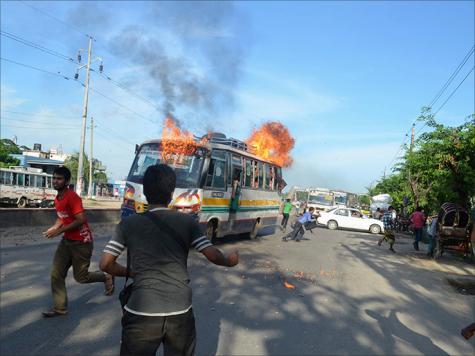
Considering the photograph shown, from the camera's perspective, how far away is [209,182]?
459 inches

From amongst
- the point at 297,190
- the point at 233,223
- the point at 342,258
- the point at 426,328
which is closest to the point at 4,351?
the point at 426,328

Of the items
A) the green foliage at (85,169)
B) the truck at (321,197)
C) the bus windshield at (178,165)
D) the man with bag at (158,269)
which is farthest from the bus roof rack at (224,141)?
the green foliage at (85,169)

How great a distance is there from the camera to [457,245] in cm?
1377

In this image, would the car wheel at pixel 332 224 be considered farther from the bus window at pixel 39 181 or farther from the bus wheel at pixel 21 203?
the bus wheel at pixel 21 203

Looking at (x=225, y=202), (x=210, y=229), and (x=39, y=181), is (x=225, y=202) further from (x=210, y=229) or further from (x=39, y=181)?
(x=39, y=181)

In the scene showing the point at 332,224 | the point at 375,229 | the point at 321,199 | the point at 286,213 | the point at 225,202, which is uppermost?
the point at 321,199

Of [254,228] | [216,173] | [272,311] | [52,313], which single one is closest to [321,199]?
[254,228]

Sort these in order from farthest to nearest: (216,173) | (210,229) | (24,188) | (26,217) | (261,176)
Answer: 1. (24,188)
2. (261,176)
3. (26,217)
4. (210,229)
5. (216,173)

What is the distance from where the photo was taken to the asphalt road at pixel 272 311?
4891 mm

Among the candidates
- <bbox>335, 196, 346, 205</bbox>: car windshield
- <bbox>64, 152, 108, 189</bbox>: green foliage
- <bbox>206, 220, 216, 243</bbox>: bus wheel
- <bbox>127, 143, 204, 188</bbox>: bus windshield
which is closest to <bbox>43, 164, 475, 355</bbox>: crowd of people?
<bbox>127, 143, 204, 188</bbox>: bus windshield

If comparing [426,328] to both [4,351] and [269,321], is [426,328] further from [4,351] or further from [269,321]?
[4,351]

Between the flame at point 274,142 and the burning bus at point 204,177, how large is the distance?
4793mm

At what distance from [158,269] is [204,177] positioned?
28.1 ft

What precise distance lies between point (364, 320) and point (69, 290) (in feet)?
14.8
